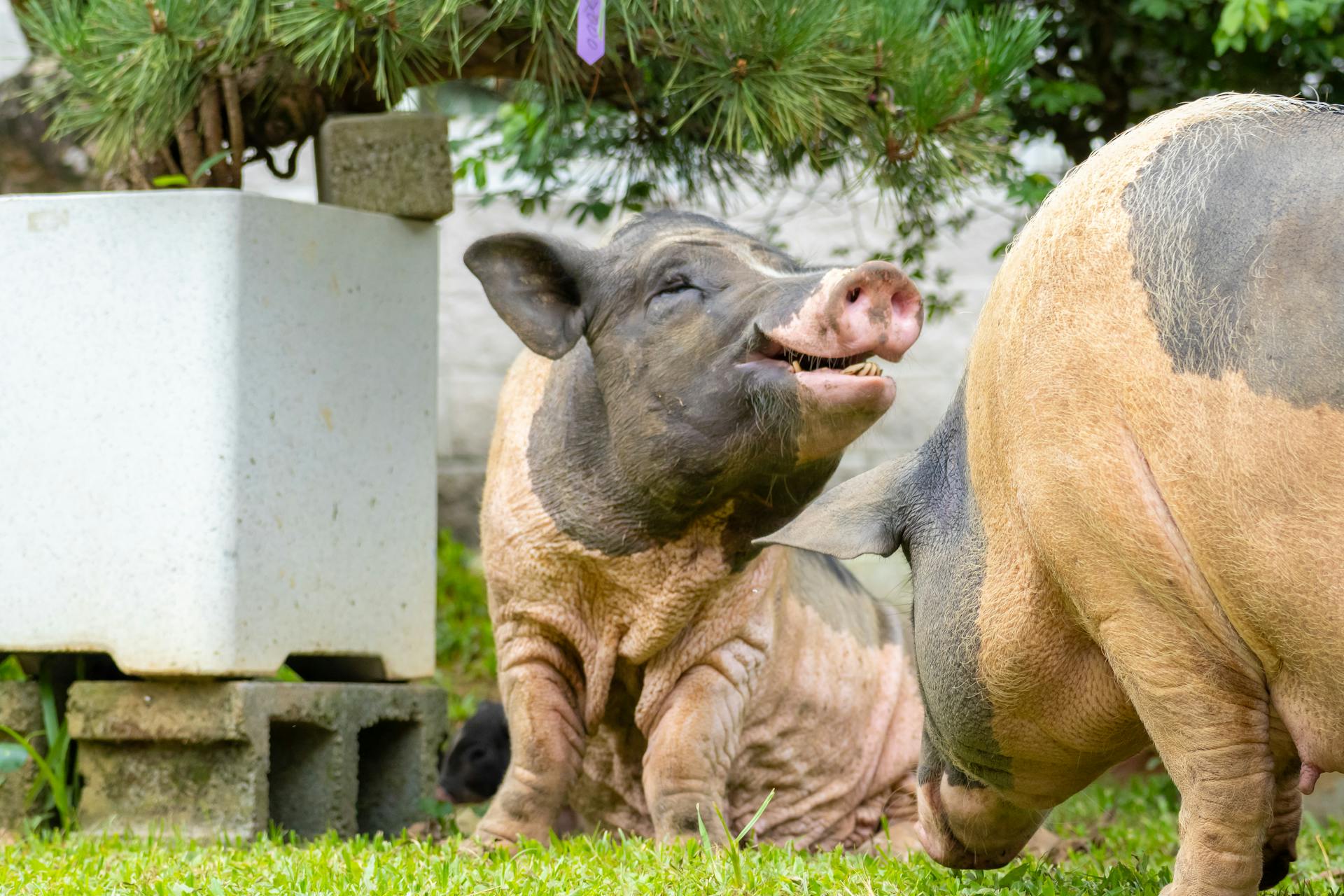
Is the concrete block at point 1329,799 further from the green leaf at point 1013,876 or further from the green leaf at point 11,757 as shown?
the green leaf at point 11,757

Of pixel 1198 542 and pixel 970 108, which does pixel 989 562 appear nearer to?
pixel 1198 542

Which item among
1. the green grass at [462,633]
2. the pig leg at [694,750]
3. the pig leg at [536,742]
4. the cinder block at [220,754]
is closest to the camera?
the pig leg at [694,750]

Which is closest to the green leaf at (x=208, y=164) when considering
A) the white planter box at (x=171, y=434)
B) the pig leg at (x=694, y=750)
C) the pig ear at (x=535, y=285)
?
the white planter box at (x=171, y=434)

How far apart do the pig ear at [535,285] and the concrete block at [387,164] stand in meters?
0.95

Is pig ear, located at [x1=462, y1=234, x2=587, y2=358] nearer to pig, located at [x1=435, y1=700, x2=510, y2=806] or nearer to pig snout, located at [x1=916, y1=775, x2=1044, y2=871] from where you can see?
pig snout, located at [x1=916, y1=775, x2=1044, y2=871]

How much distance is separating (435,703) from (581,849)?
1.25 metres

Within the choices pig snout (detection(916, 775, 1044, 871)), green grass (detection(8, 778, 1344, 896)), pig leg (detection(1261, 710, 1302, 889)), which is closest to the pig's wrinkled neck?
green grass (detection(8, 778, 1344, 896))

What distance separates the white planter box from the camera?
4.30 meters

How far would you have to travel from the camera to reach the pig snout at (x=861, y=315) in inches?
129

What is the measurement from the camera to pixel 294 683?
4.41 metres

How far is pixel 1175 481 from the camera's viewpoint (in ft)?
Result: 7.22

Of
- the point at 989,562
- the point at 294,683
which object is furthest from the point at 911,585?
the point at 294,683

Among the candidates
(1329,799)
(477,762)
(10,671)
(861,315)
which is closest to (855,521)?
(861,315)

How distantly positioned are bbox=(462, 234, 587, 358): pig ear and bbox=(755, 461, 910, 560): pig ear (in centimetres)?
120
